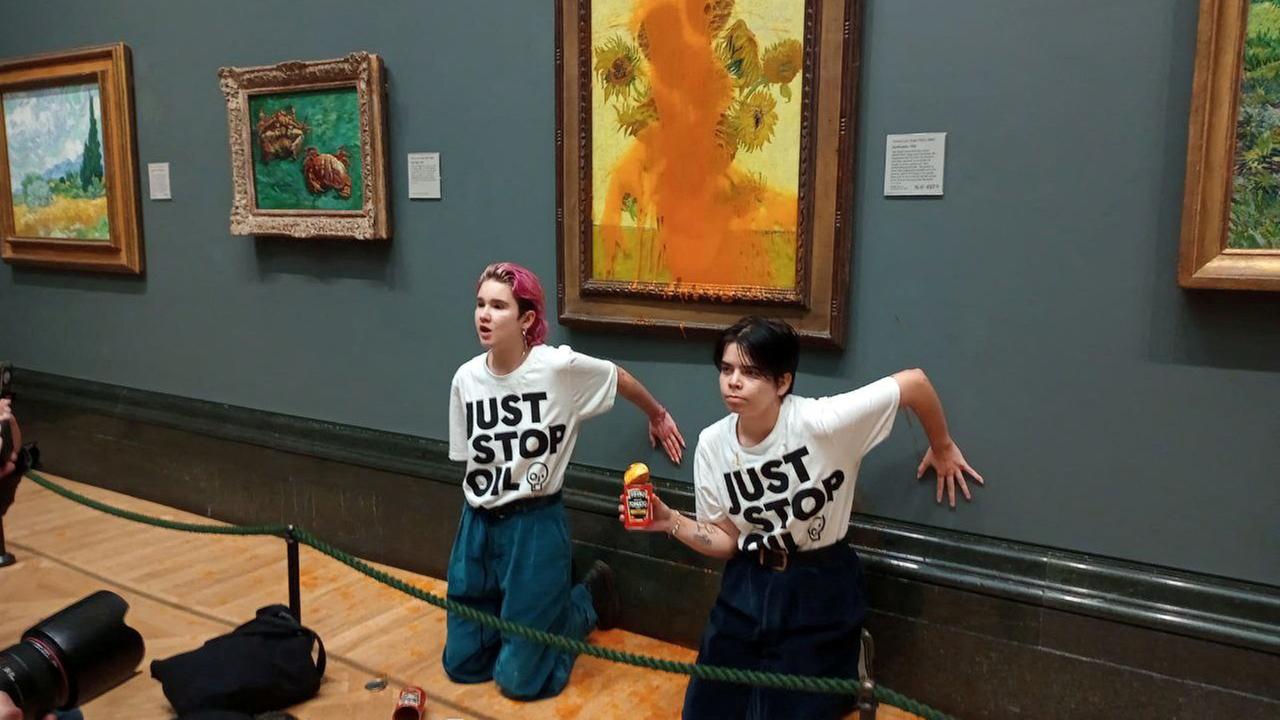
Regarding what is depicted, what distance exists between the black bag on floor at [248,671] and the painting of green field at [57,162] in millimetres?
3019

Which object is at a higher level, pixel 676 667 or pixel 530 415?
pixel 530 415

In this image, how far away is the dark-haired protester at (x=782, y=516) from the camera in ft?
8.41

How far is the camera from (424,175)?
12.4 ft

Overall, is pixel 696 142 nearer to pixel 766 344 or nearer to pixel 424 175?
pixel 766 344

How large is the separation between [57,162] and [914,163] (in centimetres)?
482

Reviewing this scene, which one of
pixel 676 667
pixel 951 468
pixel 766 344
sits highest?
pixel 766 344

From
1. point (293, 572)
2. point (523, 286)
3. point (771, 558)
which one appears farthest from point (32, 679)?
point (771, 558)

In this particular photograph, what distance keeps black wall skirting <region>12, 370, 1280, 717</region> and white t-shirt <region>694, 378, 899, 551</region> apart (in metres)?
0.37

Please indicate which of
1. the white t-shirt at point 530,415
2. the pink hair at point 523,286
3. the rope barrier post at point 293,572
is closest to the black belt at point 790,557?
the white t-shirt at point 530,415

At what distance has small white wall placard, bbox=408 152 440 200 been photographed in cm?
376

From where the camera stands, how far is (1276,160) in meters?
2.27

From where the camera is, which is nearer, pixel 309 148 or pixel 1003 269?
pixel 1003 269

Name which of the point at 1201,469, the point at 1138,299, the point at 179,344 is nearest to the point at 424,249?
the point at 179,344

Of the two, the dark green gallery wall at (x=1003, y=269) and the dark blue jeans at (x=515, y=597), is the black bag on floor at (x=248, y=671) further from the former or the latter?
the dark green gallery wall at (x=1003, y=269)
